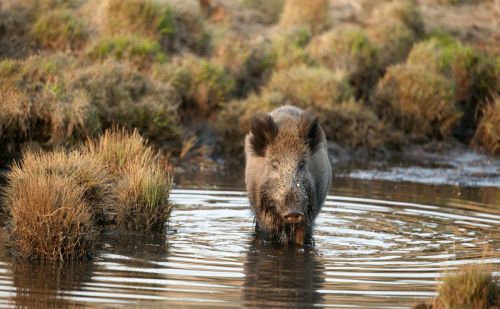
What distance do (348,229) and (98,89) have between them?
24.7 feet

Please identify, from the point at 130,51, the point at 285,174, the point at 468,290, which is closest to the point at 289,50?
the point at 130,51

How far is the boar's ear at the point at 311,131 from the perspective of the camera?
1314 cm

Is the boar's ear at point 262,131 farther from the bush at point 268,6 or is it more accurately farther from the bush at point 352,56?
the bush at point 268,6

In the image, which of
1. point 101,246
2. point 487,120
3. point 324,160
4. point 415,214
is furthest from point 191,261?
point 487,120

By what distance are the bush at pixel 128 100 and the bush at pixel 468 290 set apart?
445 inches

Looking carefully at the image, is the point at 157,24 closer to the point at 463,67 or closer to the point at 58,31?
the point at 58,31

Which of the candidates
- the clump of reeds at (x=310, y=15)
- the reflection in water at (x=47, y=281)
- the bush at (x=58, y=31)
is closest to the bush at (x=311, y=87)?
the bush at (x=58, y=31)

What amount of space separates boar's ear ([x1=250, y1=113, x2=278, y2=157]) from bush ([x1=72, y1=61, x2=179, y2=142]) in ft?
21.3

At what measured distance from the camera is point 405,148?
77.9 feet

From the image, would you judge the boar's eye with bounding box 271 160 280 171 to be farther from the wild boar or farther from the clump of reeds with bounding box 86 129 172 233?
the clump of reeds with bounding box 86 129 172 233

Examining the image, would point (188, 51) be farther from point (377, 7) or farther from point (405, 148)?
point (377, 7)

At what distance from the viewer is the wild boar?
41.7 ft

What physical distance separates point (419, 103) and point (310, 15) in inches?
296

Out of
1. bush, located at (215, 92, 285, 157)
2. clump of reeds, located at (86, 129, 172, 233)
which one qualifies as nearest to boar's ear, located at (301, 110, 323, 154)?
clump of reeds, located at (86, 129, 172, 233)
